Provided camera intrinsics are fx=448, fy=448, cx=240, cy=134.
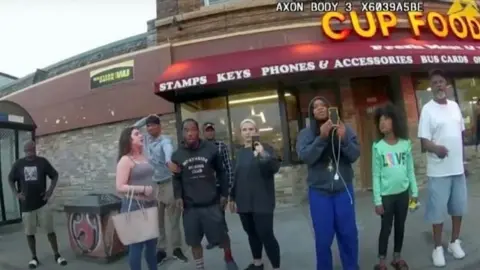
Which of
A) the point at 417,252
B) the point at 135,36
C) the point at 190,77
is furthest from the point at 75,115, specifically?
the point at 417,252

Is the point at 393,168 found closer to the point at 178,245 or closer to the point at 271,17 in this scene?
the point at 178,245

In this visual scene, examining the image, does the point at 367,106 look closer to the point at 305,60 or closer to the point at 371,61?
the point at 371,61

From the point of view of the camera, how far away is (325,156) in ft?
13.3

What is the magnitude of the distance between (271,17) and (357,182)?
403 centimetres

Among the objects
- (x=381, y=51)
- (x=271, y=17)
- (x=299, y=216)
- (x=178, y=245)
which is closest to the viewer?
(x=178, y=245)

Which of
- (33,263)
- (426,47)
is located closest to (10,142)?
(33,263)

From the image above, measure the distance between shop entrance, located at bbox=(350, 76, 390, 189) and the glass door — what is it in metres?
7.58

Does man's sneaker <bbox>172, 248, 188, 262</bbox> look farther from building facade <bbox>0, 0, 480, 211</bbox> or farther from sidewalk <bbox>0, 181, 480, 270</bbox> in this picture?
building facade <bbox>0, 0, 480, 211</bbox>

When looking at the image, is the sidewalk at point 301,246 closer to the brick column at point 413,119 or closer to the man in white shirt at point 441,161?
the man in white shirt at point 441,161

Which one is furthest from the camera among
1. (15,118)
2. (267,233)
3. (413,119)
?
(413,119)

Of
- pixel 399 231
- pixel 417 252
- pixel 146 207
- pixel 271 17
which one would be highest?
pixel 271 17

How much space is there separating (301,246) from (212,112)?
471 cm

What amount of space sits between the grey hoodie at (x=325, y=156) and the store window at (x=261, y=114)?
537 cm

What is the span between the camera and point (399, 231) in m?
4.44
